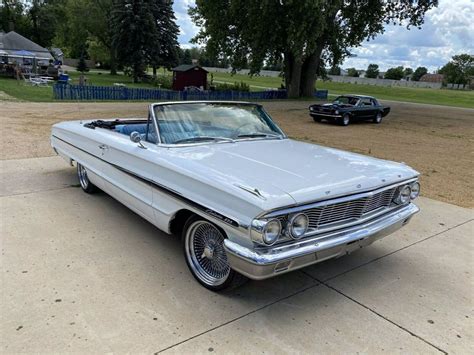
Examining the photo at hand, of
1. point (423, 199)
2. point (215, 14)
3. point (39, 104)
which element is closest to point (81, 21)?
point (215, 14)

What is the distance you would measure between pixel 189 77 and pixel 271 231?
29.4m

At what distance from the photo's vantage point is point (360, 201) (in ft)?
10.4

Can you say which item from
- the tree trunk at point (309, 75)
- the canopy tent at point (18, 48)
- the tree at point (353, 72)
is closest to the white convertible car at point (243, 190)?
the tree trunk at point (309, 75)

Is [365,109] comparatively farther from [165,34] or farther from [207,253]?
[165,34]

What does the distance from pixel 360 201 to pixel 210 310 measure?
58.0 inches

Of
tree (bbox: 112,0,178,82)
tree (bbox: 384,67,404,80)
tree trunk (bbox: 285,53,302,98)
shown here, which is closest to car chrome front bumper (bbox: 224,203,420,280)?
tree trunk (bbox: 285,53,302,98)

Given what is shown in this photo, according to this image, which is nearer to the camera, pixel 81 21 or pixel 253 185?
pixel 253 185

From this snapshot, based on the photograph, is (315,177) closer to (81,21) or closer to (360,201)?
(360,201)

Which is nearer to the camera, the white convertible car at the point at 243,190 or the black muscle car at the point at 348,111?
the white convertible car at the point at 243,190

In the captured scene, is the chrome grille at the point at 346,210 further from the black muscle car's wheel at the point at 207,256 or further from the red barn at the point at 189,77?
the red barn at the point at 189,77

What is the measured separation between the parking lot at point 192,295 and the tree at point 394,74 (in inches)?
5039

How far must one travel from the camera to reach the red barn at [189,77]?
3047 centimetres

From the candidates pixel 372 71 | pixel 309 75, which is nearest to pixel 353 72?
pixel 372 71

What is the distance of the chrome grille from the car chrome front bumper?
3.7 inches
